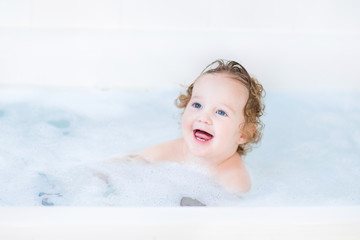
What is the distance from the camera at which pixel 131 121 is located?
1.83 meters

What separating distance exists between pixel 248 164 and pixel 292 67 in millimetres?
473

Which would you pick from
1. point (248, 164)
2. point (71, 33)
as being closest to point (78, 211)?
point (248, 164)

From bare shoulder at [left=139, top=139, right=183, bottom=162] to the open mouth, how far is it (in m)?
0.11

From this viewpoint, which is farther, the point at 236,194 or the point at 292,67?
the point at 292,67

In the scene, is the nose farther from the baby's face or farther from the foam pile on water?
the foam pile on water

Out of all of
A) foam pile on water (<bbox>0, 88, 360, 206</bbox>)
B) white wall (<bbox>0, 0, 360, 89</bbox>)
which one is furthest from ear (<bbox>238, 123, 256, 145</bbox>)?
white wall (<bbox>0, 0, 360, 89</bbox>)

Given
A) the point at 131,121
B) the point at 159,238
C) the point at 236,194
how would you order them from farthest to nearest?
1. the point at 131,121
2. the point at 236,194
3. the point at 159,238

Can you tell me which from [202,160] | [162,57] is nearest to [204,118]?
[202,160]

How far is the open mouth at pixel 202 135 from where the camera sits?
1421 millimetres

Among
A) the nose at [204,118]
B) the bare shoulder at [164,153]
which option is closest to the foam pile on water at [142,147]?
the bare shoulder at [164,153]

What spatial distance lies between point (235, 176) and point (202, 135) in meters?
0.14

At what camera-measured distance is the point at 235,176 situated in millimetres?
1450

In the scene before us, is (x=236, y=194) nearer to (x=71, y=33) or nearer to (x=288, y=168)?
(x=288, y=168)

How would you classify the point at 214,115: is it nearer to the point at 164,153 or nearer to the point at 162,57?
the point at 164,153
